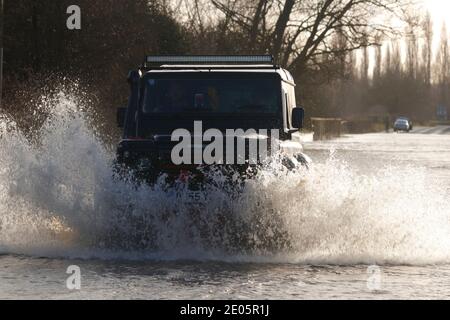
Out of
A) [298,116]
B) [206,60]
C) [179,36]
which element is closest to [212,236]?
[298,116]

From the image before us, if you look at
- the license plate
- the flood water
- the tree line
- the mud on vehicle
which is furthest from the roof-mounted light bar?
the tree line

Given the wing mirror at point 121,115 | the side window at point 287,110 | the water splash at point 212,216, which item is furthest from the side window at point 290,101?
the wing mirror at point 121,115

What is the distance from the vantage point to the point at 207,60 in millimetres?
13727

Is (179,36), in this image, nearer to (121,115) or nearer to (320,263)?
(121,115)

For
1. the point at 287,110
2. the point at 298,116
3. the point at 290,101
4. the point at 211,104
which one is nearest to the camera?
the point at 211,104

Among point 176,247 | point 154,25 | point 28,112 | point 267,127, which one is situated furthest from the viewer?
point 154,25

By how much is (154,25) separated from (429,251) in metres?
24.5

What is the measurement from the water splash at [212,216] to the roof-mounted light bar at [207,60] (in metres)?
1.67

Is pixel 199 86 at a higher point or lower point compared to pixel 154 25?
lower

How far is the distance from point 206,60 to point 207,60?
1.3 inches

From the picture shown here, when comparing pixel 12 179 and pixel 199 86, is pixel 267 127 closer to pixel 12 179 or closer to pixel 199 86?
pixel 199 86

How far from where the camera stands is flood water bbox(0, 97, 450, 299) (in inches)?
353
